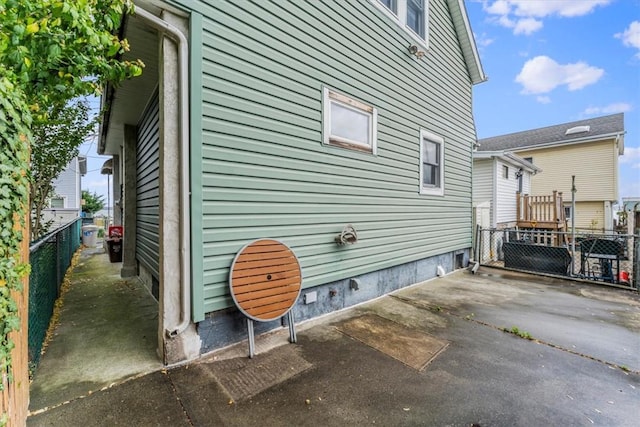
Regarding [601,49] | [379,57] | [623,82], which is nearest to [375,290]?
[379,57]

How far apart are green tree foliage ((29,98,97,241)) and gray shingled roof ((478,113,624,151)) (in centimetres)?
2226

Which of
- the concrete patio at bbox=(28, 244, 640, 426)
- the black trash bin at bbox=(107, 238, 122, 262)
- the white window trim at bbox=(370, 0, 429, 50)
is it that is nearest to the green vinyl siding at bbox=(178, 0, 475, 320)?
the white window trim at bbox=(370, 0, 429, 50)

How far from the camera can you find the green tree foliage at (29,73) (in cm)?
123

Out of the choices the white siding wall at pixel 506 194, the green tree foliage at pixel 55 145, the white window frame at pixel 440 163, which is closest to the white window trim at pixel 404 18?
the white window frame at pixel 440 163

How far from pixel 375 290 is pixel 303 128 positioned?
307 cm

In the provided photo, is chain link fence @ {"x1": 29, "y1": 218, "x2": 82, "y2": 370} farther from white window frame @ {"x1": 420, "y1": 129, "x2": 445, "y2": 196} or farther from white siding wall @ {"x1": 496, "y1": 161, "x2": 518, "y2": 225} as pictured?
white siding wall @ {"x1": 496, "y1": 161, "x2": 518, "y2": 225}

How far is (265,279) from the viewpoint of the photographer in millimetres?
3191

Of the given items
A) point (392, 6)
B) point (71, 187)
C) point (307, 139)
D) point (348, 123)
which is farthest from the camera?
point (71, 187)

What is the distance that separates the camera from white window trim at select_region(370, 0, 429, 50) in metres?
5.14

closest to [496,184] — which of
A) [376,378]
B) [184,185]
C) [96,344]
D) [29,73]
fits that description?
[376,378]

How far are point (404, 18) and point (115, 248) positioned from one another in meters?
8.50

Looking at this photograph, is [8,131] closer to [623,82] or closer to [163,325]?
[163,325]

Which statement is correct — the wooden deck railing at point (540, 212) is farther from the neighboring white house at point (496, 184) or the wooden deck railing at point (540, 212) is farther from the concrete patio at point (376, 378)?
the concrete patio at point (376, 378)

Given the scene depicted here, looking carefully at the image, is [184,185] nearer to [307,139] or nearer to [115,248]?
[307,139]
